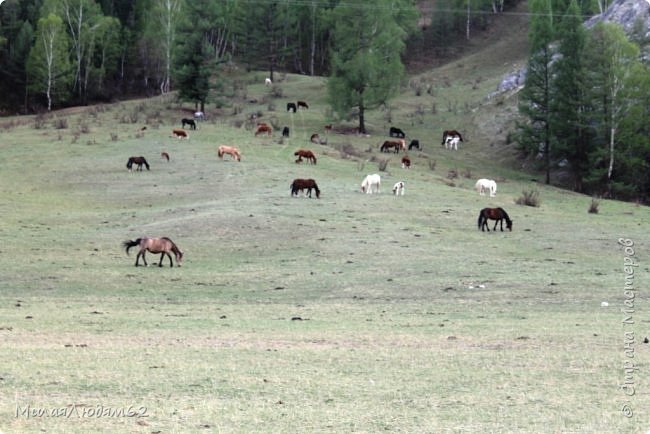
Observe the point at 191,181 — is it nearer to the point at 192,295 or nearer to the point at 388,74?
the point at 192,295

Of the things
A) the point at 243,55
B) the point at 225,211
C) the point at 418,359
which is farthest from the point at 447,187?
the point at 243,55

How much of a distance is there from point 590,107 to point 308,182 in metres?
27.6

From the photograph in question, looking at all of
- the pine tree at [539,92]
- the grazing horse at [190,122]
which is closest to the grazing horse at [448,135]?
the pine tree at [539,92]

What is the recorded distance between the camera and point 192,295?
66.0 ft

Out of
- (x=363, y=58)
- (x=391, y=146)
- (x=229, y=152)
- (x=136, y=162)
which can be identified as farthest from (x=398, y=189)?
(x=363, y=58)

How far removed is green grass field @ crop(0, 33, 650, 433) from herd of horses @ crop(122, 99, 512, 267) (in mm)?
533

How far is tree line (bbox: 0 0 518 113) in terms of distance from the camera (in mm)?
87938

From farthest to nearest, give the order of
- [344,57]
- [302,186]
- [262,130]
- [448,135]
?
[344,57]
[448,135]
[262,130]
[302,186]

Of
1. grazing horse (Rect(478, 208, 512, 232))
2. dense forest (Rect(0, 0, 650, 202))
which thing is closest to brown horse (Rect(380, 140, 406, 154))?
dense forest (Rect(0, 0, 650, 202))

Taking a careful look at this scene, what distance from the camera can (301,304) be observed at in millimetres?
19266

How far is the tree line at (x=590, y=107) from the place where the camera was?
178 ft

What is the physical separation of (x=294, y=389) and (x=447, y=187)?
33173 mm

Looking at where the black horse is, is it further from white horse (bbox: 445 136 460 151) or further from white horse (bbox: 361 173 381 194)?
white horse (bbox: 445 136 460 151)

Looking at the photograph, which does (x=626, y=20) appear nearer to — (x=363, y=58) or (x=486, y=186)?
(x=363, y=58)
